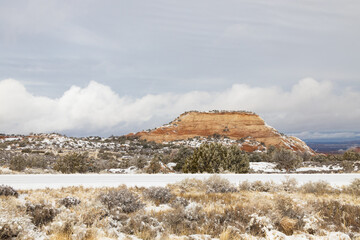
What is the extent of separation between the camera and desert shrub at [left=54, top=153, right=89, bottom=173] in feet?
70.5

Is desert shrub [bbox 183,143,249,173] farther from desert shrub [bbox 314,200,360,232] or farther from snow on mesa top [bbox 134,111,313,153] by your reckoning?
snow on mesa top [bbox 134,111,313,153]

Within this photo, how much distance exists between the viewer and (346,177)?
1548 cm

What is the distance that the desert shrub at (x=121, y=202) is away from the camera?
27.0 ft

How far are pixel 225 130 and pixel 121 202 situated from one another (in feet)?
217

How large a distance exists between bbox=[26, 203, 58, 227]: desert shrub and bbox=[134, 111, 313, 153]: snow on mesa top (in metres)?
59.3

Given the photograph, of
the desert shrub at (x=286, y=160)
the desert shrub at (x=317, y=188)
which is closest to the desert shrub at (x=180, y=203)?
the desert shrub at (x=317, y=188)

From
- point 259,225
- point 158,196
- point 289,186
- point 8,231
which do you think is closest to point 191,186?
point 158,196

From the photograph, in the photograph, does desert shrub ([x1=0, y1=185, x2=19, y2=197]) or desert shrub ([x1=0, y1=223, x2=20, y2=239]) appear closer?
desert shrub ([x1=0, y1=223, x2=20, y2=239])

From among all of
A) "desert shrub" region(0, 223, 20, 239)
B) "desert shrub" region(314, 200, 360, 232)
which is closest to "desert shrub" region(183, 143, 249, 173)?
"desert shrub" region(314, 200, 360, 232)

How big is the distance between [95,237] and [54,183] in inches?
301

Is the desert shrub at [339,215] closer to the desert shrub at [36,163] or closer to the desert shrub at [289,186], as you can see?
the desert shrub at [289,186]

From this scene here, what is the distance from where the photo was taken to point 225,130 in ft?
241

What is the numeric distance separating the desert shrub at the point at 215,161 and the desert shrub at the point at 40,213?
1318 cm

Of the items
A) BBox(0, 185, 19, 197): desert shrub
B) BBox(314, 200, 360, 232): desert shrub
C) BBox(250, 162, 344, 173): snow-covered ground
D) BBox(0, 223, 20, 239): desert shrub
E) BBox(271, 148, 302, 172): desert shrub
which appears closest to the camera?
BBox(0, 223, 20, 239): desert shrub
